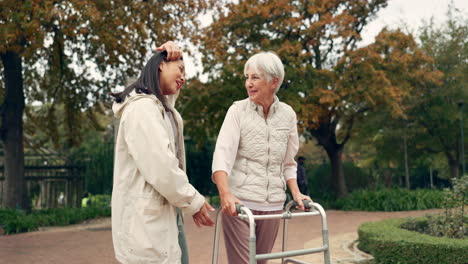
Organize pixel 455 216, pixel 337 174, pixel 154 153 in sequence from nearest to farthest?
pixel 154 153 < pixel 455 216 < pixel 337 174

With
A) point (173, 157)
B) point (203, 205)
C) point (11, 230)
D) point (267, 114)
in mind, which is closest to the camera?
point (173, 157)

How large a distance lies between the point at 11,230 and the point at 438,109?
14.2 meters

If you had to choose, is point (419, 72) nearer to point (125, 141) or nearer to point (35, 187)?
point (35, 187)

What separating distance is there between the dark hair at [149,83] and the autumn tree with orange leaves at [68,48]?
844 centimetres

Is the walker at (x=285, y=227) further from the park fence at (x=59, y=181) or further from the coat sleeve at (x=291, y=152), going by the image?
the park fence at (x=59, y=181)

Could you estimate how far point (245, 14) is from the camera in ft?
50.0

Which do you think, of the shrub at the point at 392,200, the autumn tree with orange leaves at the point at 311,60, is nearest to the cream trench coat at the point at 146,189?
the autumn tree with orange leaves at the point at 311,60

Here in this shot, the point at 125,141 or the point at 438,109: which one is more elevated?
the point at 438,109

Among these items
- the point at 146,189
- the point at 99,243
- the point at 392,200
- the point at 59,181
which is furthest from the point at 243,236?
the point at 59,181

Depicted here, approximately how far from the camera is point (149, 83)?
98.9 inches

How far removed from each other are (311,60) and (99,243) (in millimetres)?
9540

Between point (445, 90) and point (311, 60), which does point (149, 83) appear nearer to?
point (311, 60)

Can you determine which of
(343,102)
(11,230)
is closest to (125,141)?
(11,230)

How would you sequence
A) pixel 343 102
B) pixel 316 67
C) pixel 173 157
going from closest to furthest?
1. pixel 173 157
2. pixel 343 102
3. pixel 316 67
